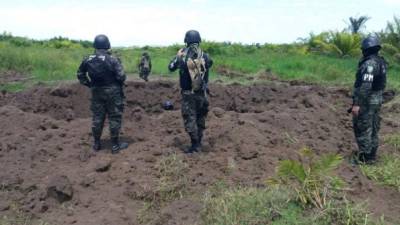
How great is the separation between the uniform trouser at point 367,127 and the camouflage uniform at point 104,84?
11.2 ft

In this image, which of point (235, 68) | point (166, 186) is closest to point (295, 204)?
point (166, 186)

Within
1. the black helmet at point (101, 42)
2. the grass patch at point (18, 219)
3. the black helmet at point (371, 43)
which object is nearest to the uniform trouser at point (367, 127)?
the black helmet at point (371, 43)

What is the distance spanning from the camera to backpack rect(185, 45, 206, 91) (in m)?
7.81

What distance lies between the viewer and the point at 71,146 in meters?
8.65

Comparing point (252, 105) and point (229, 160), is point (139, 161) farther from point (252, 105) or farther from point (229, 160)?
point (252, 105)

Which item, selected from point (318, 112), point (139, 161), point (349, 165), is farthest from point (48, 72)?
point (349, 165)

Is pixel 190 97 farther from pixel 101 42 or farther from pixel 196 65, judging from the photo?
pixel 101 42

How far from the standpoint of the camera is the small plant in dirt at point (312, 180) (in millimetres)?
5898

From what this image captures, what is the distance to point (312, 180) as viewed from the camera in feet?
19.8

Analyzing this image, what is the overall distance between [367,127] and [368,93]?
521 mm

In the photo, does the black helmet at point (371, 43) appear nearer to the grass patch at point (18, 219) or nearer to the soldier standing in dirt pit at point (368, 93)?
the soldier standing in dirt pit at point (368, 93)

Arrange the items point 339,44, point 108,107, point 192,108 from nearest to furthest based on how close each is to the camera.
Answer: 1. point 192,108
2. point 108,107
3. point 339,44

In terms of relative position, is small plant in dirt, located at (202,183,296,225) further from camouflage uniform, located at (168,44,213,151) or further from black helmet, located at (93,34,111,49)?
black helmet, located at (93,34,111,49)

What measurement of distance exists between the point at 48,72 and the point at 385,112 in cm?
1036
